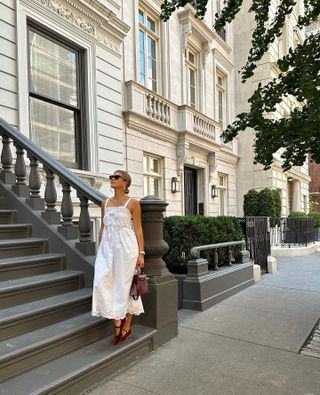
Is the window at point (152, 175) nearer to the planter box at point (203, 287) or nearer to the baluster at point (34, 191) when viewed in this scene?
the planter box at point (203, 287)

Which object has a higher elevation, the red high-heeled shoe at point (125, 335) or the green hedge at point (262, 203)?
the green hedge at point (262, 203)

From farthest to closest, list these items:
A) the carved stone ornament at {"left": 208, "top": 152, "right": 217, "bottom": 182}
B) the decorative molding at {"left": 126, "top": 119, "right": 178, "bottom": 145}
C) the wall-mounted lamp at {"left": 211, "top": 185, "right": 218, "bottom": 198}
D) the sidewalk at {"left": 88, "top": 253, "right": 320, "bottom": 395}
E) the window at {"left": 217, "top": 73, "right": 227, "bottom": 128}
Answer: the window at {"left": 217, "top": 73, "right": 227, "bottom": 128} → the wall-mounted lamp at {"left": 211, "top": 185, "right": 218, "bottom": 198} → the carved stone ornament at {"left": 208, "top": 152, "right": 217, "bottom": 182} → the decorative molding at {"left": 126, "top": 119, "right": 178, "bottom": 145} → the sidewalk at {"left": 88, "top": 253, "right": 320, "bottom": 395}

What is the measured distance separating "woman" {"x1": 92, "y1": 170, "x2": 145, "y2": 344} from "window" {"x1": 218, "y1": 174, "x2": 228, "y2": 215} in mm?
12810

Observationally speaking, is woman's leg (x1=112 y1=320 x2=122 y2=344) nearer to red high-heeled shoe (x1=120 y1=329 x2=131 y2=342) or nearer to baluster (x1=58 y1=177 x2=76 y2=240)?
red high-heeled shoe (x1=120 y1=329 x2=131 y2=342)

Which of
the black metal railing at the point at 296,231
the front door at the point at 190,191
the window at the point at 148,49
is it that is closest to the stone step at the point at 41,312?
the window at the point at 148,49

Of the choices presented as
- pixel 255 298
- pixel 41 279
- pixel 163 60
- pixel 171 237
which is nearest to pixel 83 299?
pixel 41 279

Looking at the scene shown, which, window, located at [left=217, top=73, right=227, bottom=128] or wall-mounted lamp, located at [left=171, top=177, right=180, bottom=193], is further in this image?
window, located at [left=217, top=73, right=227, bottom=128]

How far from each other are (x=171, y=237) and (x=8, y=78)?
4.08m

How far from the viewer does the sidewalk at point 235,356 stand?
3088 millimetres

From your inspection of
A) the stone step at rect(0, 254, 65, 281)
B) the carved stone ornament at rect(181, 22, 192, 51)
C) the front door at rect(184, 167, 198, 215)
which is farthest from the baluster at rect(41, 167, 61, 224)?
the carved stone ornament at rect(181, 22, 192, 51)

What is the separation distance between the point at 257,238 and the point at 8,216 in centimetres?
602

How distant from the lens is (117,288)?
338cm

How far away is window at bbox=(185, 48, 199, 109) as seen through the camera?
44.2ft

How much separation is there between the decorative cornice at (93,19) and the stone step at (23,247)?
15.9ft
